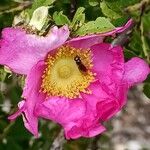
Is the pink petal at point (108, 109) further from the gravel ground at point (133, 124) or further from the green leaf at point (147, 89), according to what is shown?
the gravel ground at point (133, 124)

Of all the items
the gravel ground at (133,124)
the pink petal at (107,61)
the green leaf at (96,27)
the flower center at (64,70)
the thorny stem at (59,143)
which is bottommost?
the gravel ground at (133,124)

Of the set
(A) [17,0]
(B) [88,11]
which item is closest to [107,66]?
(B) [88,11]

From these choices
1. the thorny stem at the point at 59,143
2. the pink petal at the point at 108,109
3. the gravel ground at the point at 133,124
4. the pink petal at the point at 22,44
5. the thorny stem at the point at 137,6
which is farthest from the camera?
the gravel ground at the point at 133,124

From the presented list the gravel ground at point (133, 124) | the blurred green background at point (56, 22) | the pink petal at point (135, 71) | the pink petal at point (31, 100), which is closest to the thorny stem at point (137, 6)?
the blurred green background at point (56, 22)

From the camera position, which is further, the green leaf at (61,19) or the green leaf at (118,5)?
the green leaf at (118,5)

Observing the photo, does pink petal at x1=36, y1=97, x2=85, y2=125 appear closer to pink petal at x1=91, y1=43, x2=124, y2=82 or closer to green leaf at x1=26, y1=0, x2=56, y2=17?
pink petal at x1=91, y1=43, x2=124, y2=82

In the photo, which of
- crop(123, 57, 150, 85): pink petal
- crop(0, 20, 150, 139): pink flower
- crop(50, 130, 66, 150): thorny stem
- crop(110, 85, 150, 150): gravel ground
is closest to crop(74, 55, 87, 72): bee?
crop(0, 20, 150, 139): pink flower

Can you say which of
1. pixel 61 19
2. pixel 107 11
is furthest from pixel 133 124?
pixel 61 19
